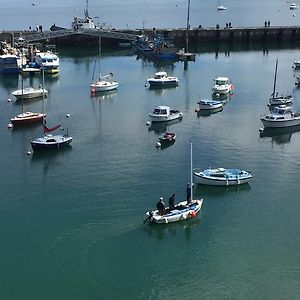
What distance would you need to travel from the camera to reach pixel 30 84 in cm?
8119

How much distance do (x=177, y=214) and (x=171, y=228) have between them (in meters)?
1.03

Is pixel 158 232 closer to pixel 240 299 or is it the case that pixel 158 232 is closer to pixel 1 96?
pixel 240 299

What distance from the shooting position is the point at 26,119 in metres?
57.3

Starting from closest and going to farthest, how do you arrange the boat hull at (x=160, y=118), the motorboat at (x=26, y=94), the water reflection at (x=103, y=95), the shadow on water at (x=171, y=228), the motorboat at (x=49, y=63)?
1. the shadow on water at (x=171, y=228)
2. the boat hull at (x=160, y=118)
3. the motorboat at (x=26, y=94)
4. the water reflection at (x=103, y=95)
5. the motorboat at (x=49, y=63)

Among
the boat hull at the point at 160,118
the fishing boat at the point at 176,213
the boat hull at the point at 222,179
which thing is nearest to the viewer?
the fishing boat at the point at 176,213

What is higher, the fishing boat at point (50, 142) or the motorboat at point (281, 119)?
the motorboat at point (281, 119)

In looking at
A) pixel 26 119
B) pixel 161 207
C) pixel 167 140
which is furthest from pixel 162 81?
pixel 161 207

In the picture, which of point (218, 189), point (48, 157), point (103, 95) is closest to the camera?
point (218, 189)

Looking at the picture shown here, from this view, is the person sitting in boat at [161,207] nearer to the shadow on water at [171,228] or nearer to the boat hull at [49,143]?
the shadow on water at [171,228]

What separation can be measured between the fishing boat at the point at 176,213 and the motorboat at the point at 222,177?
16.4 ft

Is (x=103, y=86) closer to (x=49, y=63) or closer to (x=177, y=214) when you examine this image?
(x=49, y=63)

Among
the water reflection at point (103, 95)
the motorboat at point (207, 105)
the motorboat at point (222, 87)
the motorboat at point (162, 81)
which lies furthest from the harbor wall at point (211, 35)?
the motorboat at point (207, 105)

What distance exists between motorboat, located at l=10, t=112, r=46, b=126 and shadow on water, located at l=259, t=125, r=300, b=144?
24.0m

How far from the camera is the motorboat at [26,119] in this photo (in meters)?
57.0
